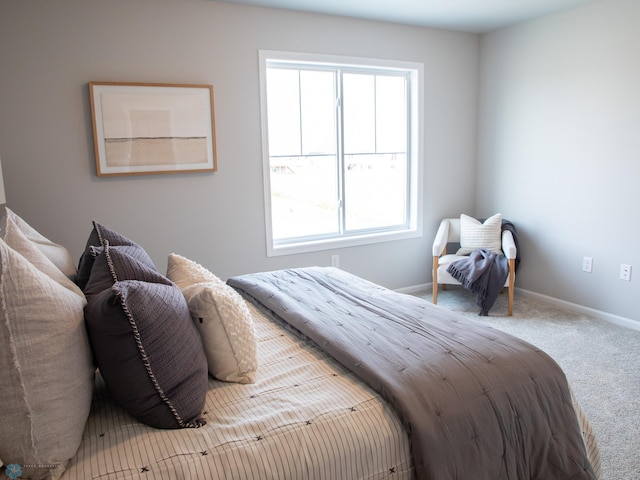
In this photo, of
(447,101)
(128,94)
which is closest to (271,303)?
(128,94)

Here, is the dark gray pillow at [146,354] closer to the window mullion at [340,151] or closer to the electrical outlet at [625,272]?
the window mullion at [340,151]

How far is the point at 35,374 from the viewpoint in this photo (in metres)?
1.04

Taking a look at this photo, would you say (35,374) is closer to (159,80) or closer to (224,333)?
(224,333)

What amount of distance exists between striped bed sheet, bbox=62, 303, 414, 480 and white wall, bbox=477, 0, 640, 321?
10.1 feet

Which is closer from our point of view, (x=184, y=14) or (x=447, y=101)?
(x=184, y=14)

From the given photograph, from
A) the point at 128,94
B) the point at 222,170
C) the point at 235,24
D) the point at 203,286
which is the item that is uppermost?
the point at 235,24

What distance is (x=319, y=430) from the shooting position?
49.7 inches

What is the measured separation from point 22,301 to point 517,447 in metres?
1.42

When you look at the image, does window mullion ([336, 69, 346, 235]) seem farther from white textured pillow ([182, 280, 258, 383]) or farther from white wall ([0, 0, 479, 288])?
white textured pillow ([182, 280, 258, 383])

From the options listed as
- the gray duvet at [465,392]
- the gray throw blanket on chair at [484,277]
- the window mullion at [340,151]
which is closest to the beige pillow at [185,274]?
the gray duvet at [465,392]

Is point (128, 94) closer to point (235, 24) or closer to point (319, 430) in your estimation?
point (235, 24)

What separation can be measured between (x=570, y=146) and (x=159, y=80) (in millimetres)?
3273

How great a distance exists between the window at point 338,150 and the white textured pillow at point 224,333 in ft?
7.57

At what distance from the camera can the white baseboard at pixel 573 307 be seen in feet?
11.7
